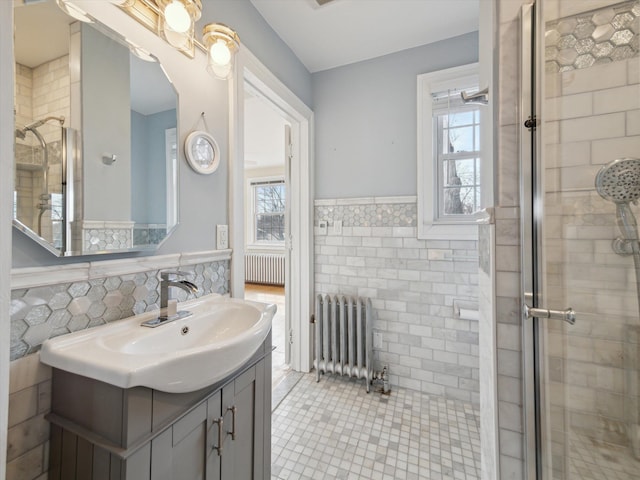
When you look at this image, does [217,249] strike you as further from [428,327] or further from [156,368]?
[428,327]

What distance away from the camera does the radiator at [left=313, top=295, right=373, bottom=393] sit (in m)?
2.04

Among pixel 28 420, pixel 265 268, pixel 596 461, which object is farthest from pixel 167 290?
pixel 265 268

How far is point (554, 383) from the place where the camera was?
0.87 m

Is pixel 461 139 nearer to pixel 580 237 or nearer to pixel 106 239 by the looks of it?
pixel 580 237

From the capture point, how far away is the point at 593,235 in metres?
0.85

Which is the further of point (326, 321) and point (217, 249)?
point (326, 321)

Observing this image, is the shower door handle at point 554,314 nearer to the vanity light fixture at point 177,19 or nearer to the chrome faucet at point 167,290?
the chrome faucet at point 167,290

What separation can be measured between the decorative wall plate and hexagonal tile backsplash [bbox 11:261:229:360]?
515mm

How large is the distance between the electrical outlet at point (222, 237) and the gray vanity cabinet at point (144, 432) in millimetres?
651

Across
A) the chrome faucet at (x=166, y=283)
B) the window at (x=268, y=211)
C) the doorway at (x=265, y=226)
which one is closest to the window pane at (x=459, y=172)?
the chrome faucet at (x=166, y=283)

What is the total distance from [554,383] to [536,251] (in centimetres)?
45

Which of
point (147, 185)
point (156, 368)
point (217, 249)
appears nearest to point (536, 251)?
point (156, 368)

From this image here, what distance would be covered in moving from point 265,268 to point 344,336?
3847mm

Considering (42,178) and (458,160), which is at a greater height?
(458,160)
